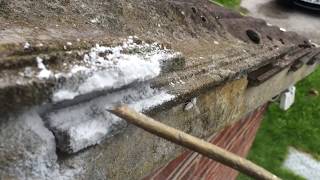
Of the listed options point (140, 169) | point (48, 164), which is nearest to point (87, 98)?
point (48, 164)

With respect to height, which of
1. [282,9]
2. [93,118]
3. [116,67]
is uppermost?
[116,67]

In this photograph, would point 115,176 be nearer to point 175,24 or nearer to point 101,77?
point 101,77

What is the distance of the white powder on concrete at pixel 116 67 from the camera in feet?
3.48

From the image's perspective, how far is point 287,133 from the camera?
24.8 feet

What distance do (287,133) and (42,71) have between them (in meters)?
6.95

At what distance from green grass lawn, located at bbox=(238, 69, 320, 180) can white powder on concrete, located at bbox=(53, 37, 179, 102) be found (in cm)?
580

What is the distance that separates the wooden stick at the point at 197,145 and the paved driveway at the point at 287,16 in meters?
9.23

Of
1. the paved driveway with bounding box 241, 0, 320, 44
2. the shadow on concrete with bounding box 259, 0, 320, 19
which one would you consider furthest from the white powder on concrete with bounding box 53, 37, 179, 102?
the shadow on concrete with bounding box 259, 0, 320, 19

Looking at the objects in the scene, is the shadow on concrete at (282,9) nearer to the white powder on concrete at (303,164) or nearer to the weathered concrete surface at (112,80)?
the white powder on concrete at (303,164)

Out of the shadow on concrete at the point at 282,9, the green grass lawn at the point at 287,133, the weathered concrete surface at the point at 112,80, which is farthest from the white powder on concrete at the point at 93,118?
the shadow on concrete at the point at 282,9

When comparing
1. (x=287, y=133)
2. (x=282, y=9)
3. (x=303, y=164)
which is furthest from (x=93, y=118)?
(x=282, y=9)

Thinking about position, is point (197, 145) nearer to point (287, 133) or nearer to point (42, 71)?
point (42, 71)

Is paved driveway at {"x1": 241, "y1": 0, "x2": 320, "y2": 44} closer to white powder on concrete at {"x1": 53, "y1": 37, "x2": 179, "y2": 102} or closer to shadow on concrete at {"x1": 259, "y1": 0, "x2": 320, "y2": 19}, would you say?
shadow on concrete at {"x1": 259, "y1": 0, "x2": 320, "y2": 19}

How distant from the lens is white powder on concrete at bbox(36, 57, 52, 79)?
38.1 inches
